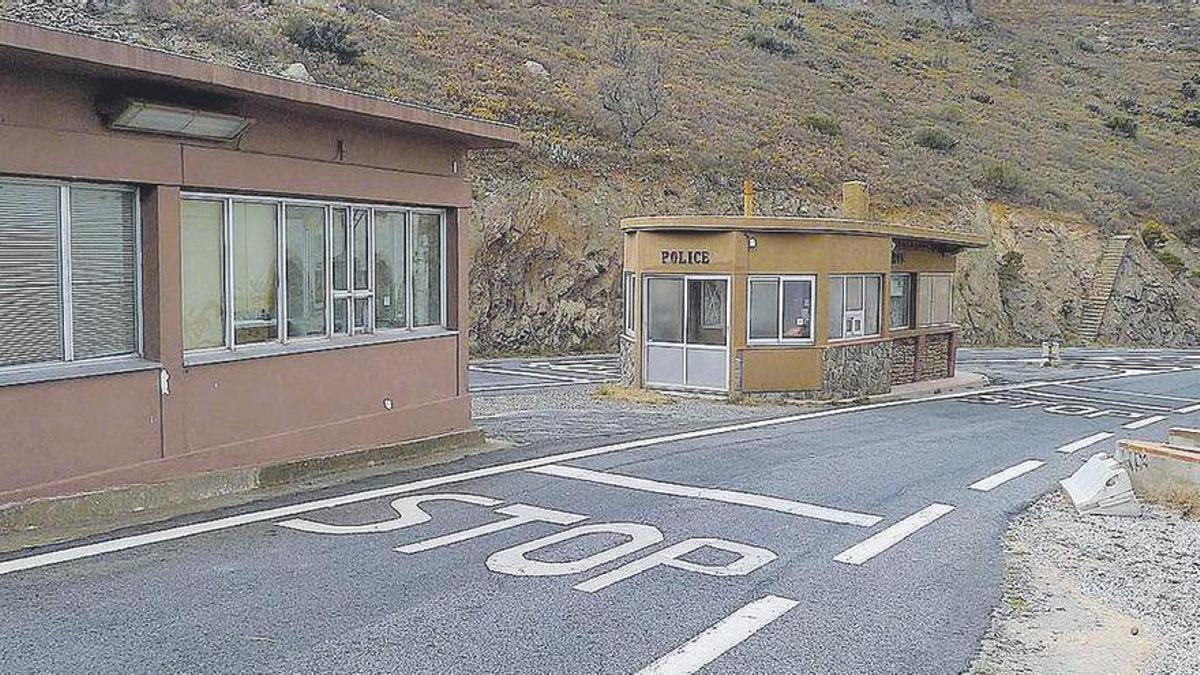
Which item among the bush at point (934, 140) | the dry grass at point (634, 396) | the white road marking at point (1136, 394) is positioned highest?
the bush at point (934, 140)

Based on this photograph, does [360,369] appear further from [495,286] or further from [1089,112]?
[1089,112]

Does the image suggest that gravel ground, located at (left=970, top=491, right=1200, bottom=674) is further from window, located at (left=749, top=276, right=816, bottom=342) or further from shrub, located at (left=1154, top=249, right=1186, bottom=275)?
shrub, located at (left=1154, top=249, right=1186, bottom=275)

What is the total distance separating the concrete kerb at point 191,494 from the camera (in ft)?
24.7

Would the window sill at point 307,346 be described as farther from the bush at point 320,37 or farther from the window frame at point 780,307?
the bush at point 320,37

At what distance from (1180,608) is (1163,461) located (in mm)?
3883

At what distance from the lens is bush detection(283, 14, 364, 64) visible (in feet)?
131

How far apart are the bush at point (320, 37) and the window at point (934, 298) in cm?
2314

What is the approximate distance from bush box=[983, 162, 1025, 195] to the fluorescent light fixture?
45.6 meters

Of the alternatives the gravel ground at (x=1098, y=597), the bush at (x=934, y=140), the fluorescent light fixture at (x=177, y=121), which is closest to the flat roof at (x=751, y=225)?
the gravel ground at (x=1098, y=597)

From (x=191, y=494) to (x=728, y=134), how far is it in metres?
39.5

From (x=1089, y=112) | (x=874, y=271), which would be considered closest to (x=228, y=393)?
(x=874, y=271)

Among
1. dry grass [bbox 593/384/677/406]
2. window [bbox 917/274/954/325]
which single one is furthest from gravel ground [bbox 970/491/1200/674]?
window [bbox 917/274/954/325]

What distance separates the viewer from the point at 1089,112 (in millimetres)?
66125

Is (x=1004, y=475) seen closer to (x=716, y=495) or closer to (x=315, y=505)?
(x=716, y=495)
